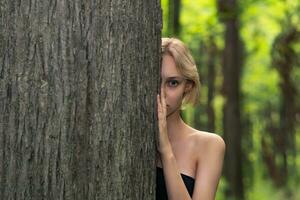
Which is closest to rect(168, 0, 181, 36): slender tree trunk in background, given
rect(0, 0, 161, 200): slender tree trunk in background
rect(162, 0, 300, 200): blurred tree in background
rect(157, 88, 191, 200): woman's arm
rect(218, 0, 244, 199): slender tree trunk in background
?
rect(162, 0, 300, 200): blurred tree in background

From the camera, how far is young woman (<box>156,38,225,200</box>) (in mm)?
2967

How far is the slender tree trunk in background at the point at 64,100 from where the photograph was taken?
99.3 inches

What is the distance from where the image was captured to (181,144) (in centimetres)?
331

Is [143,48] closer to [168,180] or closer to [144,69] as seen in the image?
[144,69]

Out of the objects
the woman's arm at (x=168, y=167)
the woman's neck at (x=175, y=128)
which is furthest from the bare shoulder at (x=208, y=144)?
the woman's arm at (x=168, y=167)

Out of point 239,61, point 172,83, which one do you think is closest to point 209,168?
point 172,83

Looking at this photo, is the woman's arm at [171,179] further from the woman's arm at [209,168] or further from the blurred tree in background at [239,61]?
the blurred tree in background at [239,61]

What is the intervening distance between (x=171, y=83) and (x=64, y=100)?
769 millimetres

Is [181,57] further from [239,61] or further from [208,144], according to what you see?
[239,61]

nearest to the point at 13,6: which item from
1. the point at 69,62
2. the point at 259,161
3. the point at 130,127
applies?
the point at 69,62

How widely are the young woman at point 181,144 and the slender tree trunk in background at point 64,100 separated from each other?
0.34 metres

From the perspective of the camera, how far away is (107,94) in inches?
103

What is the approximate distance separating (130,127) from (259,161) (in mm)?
34124

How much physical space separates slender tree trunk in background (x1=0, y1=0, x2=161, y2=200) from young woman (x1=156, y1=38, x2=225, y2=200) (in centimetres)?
34
